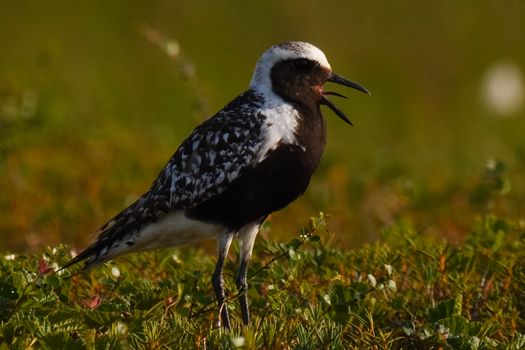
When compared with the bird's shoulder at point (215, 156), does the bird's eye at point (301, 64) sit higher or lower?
higher

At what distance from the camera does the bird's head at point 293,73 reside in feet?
22.1

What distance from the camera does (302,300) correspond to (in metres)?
5.57

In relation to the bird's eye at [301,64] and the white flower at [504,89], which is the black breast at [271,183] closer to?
the bird's eye at [301,64]

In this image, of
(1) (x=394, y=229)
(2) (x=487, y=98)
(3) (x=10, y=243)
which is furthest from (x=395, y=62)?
(1) (x=394, y=229)

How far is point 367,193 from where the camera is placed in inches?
411

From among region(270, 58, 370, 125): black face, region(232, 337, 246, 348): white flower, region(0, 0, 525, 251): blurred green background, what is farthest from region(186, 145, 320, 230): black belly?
region(0, 0, 525, 251): blurred green background

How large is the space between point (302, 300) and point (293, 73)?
1694 millimetres

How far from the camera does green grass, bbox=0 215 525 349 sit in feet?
16.9

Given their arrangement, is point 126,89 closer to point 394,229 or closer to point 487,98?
point 487,98

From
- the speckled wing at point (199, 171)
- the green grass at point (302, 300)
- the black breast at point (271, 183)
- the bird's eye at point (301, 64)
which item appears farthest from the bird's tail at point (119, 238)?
the bird's eye at point (301, 64)

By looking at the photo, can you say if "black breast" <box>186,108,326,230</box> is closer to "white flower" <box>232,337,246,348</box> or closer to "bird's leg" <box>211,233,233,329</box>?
"bird's leg" <box>211,233,233,329</box>

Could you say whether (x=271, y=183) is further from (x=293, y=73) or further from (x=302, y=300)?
(x=302, y=300)

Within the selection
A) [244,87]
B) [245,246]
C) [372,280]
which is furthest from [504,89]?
[372,280]

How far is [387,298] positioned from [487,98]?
46.0ft
